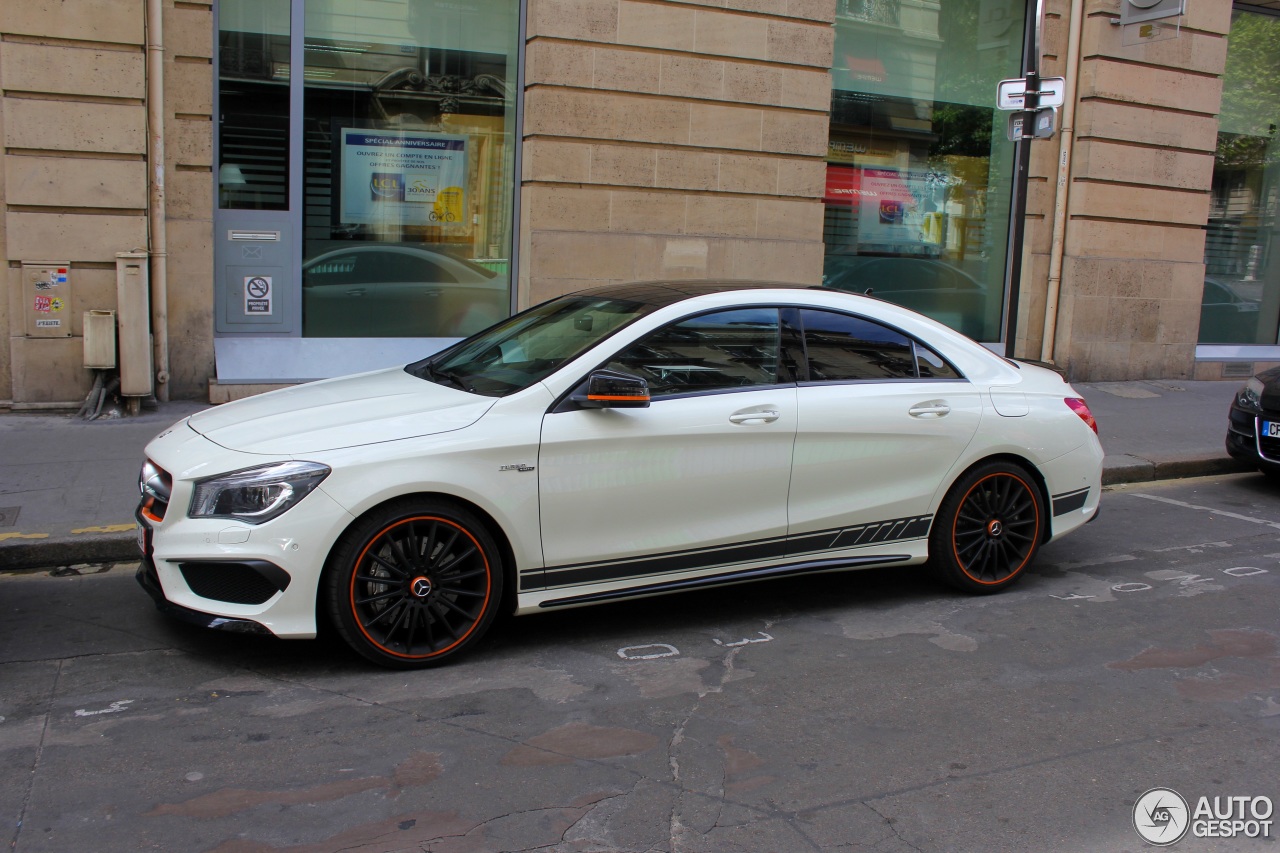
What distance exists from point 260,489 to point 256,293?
6.51 meters

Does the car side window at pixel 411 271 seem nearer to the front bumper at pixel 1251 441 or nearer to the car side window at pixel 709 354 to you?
the car side window at pixel 709 354

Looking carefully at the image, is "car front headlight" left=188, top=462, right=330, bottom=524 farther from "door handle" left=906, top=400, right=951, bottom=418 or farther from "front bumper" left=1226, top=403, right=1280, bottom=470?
"front bumper" left=1226, top=403, right=1280, bottom=470

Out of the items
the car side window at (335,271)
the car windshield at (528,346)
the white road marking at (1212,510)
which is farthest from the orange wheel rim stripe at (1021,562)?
the car side window at (335,271)

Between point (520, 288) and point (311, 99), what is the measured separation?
8.41 feet

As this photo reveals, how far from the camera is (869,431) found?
554 cm

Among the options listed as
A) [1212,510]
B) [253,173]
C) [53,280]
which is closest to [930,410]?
[1212,510]

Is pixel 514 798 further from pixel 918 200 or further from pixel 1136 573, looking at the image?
pixel 918 200

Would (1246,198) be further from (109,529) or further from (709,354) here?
(109,529)

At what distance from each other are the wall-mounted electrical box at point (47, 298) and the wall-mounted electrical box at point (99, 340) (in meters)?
0.32

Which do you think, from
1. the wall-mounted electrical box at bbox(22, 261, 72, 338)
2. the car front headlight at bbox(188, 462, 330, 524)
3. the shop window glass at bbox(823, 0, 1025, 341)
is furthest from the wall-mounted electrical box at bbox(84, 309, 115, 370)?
the shop window glass at bbox(823, 0, 1025, 341)

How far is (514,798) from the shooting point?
146 inches

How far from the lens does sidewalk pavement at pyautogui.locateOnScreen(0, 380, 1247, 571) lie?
627 centimetres

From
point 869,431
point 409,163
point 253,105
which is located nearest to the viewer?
point 869,431

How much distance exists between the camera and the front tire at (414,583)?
4539 mm
